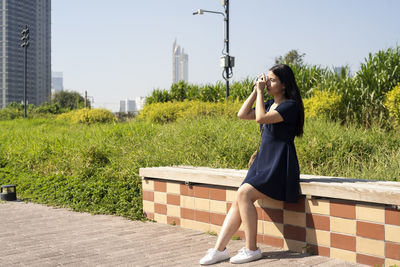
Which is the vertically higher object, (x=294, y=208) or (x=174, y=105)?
(x=174, y=105)

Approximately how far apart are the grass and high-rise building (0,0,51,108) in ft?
335

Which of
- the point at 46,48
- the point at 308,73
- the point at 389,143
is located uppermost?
the point at 46,48

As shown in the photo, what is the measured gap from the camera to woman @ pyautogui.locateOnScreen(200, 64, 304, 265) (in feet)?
13.0

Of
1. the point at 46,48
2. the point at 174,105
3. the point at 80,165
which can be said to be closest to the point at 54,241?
the point at 80,165

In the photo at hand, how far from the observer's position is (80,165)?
8.04 metres

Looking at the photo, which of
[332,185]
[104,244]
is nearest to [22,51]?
[104,244]

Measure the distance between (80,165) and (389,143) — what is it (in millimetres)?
5482

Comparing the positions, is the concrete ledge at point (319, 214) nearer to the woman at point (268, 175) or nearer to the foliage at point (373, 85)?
the woman at point (268, 175)

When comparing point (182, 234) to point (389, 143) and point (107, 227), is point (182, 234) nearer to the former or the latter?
point (107, 227)

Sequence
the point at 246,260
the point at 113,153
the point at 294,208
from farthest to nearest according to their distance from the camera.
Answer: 1. the point at 113,153
2. the point at 294,208
3. the point at 246,260

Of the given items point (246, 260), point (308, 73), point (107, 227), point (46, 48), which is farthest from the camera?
point (46, 48)

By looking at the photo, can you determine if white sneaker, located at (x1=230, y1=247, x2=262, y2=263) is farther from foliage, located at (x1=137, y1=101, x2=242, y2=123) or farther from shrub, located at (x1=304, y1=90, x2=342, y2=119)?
foliage, located at (x1=137, y1=101, x2=242, y2=123)

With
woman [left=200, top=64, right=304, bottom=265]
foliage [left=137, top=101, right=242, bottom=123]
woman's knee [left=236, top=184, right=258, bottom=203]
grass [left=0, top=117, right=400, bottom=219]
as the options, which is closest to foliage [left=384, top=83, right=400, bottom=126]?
grass [left=0, top=117, right=400, bottom=219]

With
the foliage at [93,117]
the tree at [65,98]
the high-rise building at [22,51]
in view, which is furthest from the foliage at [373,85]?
the high-rise building at [22,51]
